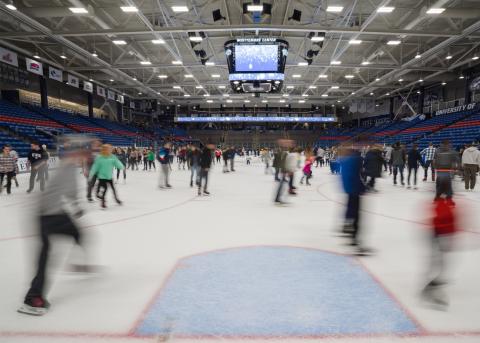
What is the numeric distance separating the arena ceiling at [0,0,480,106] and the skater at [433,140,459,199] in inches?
367

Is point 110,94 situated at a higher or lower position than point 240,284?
higher

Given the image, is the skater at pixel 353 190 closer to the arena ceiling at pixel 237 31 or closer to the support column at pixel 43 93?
the arena ceiling at pixel 237 31

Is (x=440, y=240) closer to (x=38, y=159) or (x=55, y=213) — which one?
(x=55, y=213)

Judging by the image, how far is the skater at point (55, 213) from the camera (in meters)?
2.59

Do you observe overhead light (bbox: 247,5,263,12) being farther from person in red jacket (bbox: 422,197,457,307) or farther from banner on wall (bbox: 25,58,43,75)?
banner on wall (bbox: 25,58,43,75)

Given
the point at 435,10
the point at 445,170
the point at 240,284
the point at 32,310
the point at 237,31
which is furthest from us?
the point at 237,31

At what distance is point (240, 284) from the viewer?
124 inches

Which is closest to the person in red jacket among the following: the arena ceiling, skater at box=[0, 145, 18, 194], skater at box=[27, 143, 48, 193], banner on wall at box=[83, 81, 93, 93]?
skater at box=[27, 143, 48, 193]

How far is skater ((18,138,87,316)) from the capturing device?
8.50 ft

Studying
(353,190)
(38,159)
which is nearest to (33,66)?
(38,159)

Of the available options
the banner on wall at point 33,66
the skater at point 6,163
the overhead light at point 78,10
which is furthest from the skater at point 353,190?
the banner on wall at point 33,66

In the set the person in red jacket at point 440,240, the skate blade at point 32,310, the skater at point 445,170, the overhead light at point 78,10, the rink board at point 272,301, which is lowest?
the rink board at point 272,301

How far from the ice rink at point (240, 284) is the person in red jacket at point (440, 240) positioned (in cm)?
10

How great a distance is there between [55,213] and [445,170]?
5937mm
